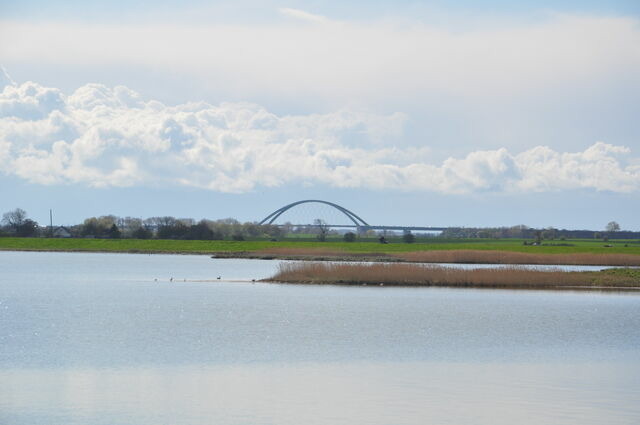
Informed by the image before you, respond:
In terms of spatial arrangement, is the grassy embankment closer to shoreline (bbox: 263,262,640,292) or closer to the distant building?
shoreline (bbox: 263,262,640,292)

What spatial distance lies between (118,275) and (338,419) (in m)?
47.7

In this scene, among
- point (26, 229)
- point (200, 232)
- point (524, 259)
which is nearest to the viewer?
point (524, 259)

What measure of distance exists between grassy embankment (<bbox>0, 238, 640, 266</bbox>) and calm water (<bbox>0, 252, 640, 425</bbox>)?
3502 centimetres

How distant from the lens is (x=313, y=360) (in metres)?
25.2

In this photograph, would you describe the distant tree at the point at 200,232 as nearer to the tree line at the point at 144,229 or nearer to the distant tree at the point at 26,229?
the tree line at the point at 144,229

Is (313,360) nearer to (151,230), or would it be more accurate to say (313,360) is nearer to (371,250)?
(371,250)

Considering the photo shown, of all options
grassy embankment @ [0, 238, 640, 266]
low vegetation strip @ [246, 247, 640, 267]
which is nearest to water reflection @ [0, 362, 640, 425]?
low vegetation strip @ [246, 247, 640, 267]

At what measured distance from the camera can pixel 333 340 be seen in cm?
2967

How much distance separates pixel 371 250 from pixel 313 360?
3287 inches

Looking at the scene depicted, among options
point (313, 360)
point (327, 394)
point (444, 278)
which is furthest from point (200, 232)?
point (327, 394)

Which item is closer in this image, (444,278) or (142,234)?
(444,278)

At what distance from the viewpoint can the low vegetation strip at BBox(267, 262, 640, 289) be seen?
174 ft

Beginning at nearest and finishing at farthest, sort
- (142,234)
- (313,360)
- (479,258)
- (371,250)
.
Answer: (313,360) < (479,258) < (371,250) < (142,234)

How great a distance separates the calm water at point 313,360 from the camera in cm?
1883
